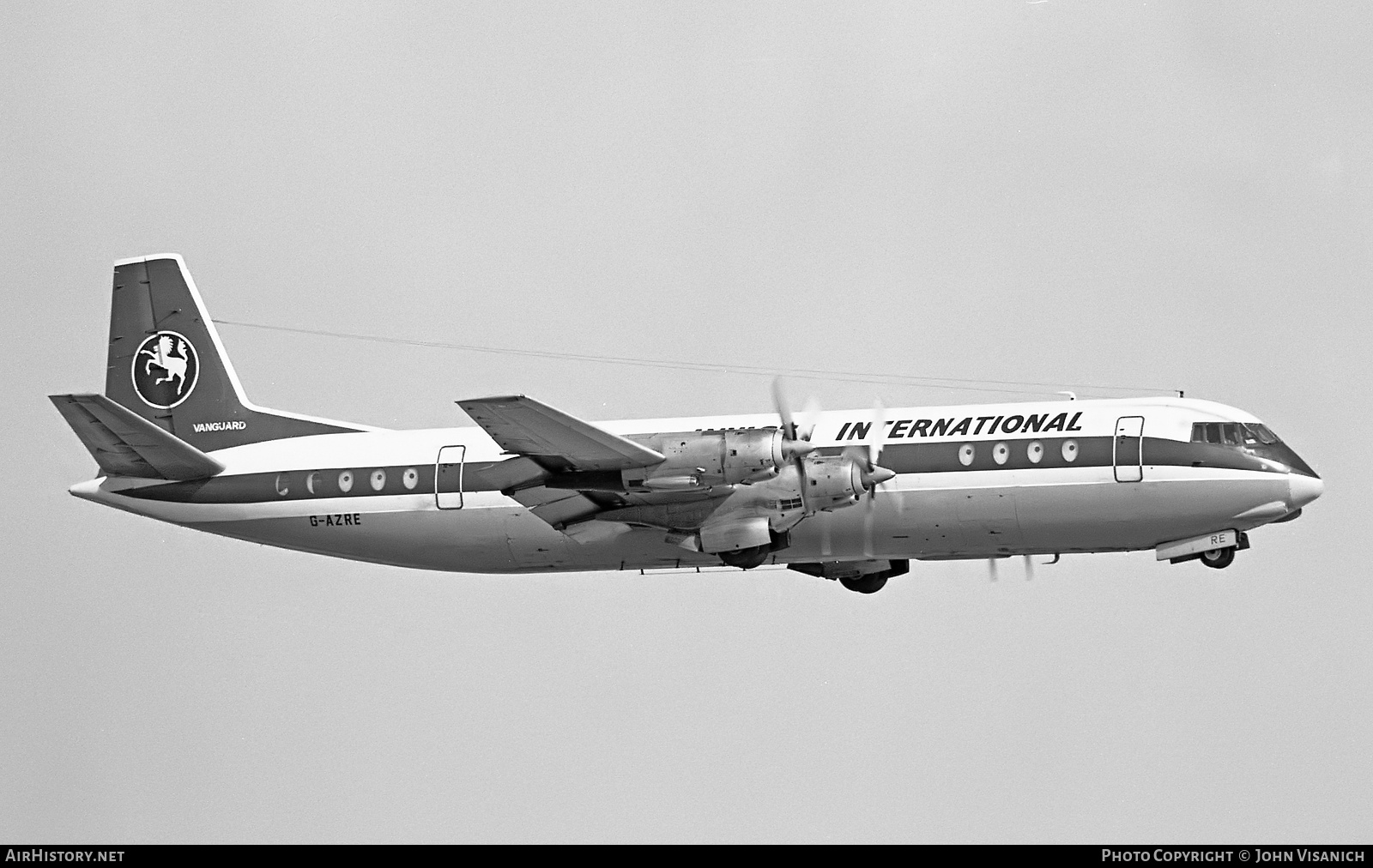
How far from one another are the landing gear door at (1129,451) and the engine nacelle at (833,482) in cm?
444

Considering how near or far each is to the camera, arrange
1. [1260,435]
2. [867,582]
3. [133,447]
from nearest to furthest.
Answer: [1260,435]
[133,447]
[867,582]

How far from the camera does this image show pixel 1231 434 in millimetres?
34906

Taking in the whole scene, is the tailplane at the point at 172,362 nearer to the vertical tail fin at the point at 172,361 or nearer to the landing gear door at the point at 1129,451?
the vertical tail fin at the point at 172,361

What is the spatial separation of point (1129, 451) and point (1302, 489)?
3.05 metres

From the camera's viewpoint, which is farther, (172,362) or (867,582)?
(172,362)

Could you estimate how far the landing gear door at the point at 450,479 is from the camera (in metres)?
37.4

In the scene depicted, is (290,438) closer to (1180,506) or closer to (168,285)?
(168,285)

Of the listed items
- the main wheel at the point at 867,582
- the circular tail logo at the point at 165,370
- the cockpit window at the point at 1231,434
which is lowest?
the main wheel at the point at 867,582

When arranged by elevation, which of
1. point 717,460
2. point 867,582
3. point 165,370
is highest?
point 165,370

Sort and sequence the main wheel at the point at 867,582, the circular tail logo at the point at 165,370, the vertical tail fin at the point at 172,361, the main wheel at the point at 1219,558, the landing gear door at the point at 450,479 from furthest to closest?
1. the circular tail logo at the point at 165,370
2. the vertical tail fin at the point at 172,361
3. the main wheel at the point at 867,582
4. the landing gear door at the point at 450,479
5. the main wheel at the point at 1219,558

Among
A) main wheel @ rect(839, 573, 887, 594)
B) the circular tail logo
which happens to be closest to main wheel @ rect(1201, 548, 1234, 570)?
main wheel @ rect(839, 573, 887, 594)

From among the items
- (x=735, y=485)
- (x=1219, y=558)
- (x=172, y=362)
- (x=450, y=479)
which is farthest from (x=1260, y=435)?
(x=172, y=362)

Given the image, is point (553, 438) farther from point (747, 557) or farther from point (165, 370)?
point (165, 370)

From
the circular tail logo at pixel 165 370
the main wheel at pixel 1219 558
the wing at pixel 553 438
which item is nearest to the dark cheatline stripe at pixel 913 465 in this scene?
the main wheel at pixel 1219 558
